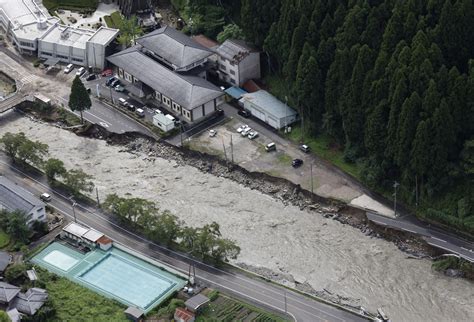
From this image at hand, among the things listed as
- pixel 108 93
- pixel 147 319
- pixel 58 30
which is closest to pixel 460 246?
pixel 147 319

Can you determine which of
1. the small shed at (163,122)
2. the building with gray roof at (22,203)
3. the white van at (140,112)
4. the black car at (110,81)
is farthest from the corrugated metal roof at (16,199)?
the black car at (110,81)

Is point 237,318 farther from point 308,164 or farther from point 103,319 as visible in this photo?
point 308,164

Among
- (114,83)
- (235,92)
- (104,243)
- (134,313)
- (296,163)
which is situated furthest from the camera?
(114,83)

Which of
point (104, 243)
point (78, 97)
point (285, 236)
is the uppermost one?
point (78, 97)

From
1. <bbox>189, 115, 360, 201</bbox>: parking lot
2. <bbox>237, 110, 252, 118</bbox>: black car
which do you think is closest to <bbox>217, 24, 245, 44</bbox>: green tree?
<bbox>237, 110, 252, 118</bbox>: black car

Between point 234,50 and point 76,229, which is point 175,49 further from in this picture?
point 76,229

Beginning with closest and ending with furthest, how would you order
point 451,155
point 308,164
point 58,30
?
point 451,155, point 308,164, point 58,30

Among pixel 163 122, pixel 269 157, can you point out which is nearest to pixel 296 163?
pixel 269 157
